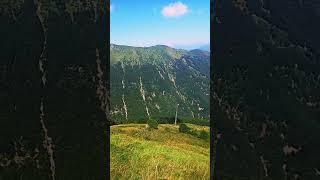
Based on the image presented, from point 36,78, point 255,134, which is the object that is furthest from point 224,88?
point 36,78

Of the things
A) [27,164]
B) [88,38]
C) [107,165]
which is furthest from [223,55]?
[27,164]

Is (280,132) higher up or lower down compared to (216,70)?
lower down

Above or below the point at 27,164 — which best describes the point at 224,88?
above

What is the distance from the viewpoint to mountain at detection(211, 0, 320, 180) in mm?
6617

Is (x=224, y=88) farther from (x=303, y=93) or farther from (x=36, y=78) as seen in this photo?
(x=36, y=78)

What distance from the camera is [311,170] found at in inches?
267

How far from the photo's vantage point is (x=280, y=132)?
6.73m

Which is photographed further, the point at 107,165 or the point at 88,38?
the point at 107,165

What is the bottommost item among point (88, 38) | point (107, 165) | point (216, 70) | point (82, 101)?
point (107, 165)

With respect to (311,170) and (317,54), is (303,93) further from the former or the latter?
(311,170)

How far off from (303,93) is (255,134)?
885 mm

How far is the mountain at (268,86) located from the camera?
6.62m

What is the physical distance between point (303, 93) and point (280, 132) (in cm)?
64

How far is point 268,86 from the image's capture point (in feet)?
21.9
